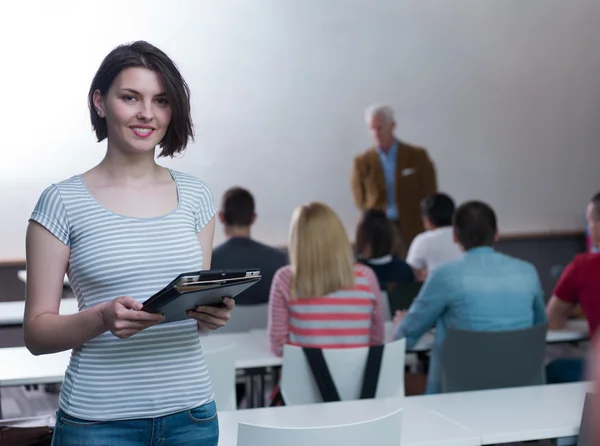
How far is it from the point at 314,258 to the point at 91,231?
5.95 feet

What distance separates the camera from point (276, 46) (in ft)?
23.9

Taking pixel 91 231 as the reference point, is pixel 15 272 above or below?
below

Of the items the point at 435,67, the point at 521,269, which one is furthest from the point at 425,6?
the point at 521,269

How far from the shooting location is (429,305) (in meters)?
3.44

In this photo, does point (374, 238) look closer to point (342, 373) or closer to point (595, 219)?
point (595, 219)

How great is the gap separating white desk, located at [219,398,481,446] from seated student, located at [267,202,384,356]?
0.76m

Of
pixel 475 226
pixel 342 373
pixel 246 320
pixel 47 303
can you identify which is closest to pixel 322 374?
pixel 342 373

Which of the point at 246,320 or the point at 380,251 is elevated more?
the point at 380,251

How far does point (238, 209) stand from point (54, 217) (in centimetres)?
284

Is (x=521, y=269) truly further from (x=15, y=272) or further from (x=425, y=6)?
(x=425, y=6)

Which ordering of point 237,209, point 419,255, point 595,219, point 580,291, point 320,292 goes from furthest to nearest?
point 419,255 < point 237,209 < point 595,219 < point 580,291 < point 320,292

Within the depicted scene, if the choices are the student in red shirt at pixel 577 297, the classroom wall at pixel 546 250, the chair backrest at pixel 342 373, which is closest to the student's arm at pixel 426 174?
the classroom wall at pixel 546 250

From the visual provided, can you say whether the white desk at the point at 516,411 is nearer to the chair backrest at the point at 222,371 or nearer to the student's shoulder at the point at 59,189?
the chair backrest at the point at 222,371

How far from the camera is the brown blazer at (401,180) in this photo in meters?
7.39
